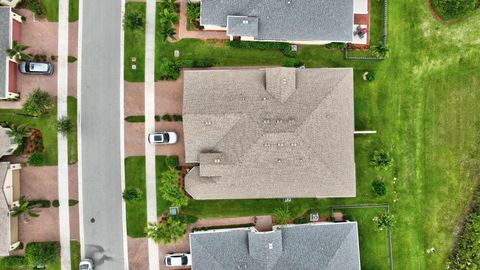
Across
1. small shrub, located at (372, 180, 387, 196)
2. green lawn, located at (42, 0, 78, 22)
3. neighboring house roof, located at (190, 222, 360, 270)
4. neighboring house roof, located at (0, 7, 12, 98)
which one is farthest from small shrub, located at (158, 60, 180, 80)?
small shrub, located at (372, 180, 387, 196)

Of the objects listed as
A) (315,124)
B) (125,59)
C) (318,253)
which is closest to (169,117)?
(125,59)

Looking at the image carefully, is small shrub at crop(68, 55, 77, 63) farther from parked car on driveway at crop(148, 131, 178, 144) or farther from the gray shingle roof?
the gray shingle roof

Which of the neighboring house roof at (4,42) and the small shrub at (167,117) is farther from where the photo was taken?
the small shrub at (167,117)

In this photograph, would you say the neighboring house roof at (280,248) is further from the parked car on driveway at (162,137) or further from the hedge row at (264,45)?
the hedge row at (264,45)

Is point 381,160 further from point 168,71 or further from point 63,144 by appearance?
point 63,144

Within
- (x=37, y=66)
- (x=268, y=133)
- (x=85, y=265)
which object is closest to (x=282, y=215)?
(x=268, y=133)

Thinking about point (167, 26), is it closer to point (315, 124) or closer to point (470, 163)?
point (315, 124)

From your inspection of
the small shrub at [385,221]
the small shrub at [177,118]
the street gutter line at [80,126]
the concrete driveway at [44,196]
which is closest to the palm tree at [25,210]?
the concrete driveway at [44,196]
